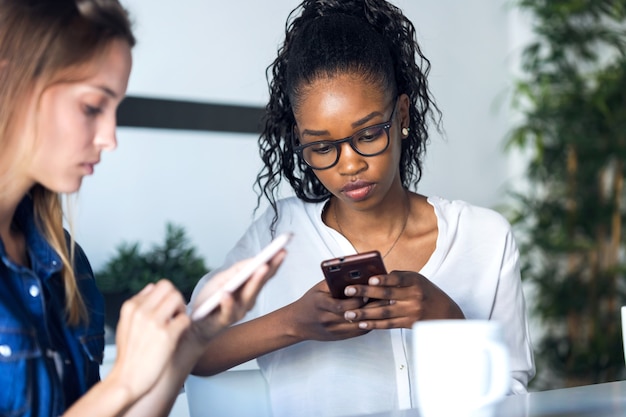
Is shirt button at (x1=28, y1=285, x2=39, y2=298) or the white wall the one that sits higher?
the white wall

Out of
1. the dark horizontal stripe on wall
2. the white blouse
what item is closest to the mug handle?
the white blouse

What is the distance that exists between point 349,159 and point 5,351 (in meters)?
0.90

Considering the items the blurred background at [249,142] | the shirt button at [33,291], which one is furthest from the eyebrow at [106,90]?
the blurred background at [249,142]

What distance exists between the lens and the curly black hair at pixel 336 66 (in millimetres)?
2014

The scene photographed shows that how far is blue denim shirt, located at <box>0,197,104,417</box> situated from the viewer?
48.6 inches

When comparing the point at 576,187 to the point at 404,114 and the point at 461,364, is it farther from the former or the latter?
the point at 461,364

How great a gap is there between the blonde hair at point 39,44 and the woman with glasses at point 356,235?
0.70m

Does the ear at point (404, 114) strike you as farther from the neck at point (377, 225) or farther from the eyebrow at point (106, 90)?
the eyebrow at point (106, 90)

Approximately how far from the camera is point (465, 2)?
5105 mm

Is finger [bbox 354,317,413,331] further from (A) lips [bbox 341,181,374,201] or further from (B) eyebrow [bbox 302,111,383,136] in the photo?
(B) eyebrow [bbox 302,111,383,136]

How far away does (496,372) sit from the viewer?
1087 millimetres

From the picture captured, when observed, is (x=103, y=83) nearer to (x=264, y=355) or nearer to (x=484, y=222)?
(x=264, y=355)

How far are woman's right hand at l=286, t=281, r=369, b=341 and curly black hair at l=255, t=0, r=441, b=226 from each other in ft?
1.56

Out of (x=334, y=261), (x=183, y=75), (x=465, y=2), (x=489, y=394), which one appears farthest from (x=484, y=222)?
(x=465, y=2)
